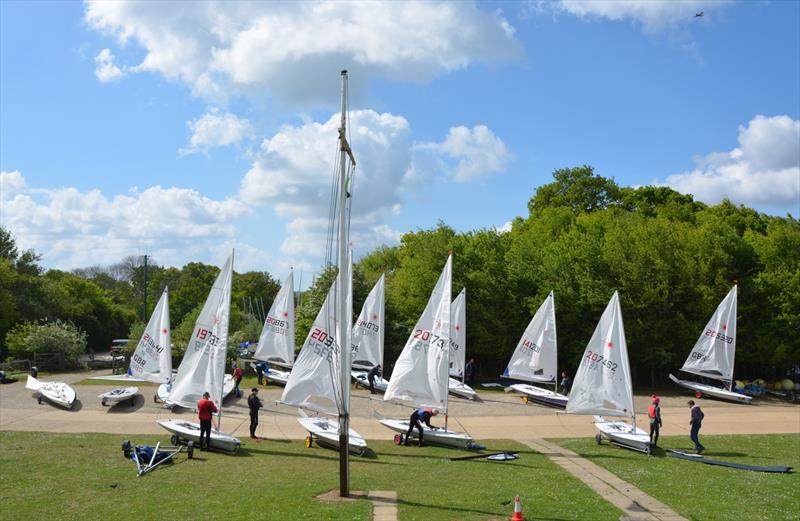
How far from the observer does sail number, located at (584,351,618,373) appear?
22.9m

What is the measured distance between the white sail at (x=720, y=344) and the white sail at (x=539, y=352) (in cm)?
741

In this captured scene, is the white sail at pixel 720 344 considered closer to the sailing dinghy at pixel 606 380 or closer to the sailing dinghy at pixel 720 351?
the sailing dinghy at pixel 720 351

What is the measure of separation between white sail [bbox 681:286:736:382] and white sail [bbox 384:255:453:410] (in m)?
16.3

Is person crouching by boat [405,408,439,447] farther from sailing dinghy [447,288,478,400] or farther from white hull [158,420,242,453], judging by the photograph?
sailing dinghy [447,288,478,400]

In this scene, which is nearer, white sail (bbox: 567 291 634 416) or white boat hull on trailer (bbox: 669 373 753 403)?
white sail (bbox: 567 291 634 416)

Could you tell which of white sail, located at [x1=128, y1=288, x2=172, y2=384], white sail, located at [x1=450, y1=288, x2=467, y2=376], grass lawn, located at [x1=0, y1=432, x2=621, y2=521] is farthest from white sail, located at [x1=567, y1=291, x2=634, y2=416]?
white sail, located at [x1=128, y1=288, x2=172, y2=384]

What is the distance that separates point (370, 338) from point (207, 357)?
41.1 ft

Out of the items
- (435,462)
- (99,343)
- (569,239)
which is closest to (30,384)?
(435,462)

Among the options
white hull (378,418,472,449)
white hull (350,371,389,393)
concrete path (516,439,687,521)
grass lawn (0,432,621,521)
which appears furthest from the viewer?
white hull (350,371,389,393)

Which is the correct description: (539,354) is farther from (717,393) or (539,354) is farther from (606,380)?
(717,393)

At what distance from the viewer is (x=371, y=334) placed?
32.9m

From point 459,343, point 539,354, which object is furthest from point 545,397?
point 459,343

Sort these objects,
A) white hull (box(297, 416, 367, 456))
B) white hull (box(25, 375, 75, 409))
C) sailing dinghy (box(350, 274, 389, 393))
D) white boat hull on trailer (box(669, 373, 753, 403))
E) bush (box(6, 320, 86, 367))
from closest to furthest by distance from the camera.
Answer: white hull (box(297, 416, 367, 456)) < white hull (box(25, 375, 75, 409)) < white boat hull on trailer (box(669, 373, 753, 403)) < sailing dinghy (box(350, 274, 389, 393)) < bush (box(6, 320, 86, 367))

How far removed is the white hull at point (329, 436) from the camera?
19.5 metres
